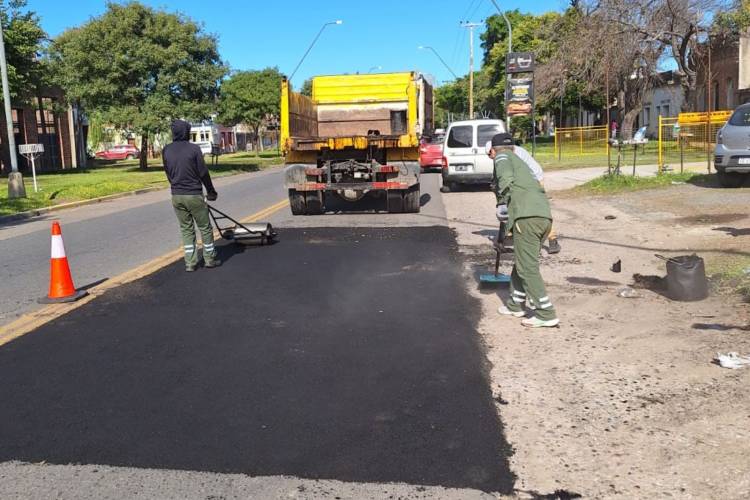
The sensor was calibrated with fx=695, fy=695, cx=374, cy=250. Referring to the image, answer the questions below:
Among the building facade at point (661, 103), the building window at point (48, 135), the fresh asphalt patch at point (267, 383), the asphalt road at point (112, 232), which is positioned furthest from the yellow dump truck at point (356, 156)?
the building facade at point (661, 103)

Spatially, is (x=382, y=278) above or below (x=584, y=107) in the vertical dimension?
below

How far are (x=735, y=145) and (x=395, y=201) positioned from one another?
7.02m

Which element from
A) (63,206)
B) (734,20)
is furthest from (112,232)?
(734,20)

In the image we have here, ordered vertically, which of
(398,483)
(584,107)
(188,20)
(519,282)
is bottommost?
(398,483)

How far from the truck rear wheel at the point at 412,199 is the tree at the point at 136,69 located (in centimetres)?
2065

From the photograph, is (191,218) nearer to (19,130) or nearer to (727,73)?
(19,130)

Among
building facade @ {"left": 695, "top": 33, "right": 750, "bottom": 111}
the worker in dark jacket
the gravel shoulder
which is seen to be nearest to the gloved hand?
the gravel shoulder

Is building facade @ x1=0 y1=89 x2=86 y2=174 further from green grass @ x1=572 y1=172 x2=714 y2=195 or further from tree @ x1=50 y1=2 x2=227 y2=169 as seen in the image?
green grass @ x1=572 y1=172 x2=714 y2=195

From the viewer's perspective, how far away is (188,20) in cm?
3366

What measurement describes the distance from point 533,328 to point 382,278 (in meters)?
2.47

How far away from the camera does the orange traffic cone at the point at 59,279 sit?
696cm

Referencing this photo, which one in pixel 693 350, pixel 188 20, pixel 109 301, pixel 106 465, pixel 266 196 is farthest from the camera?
pixel 188 20

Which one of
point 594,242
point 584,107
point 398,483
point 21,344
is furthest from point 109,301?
point 584,107

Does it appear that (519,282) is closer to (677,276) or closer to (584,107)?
(677,276)
